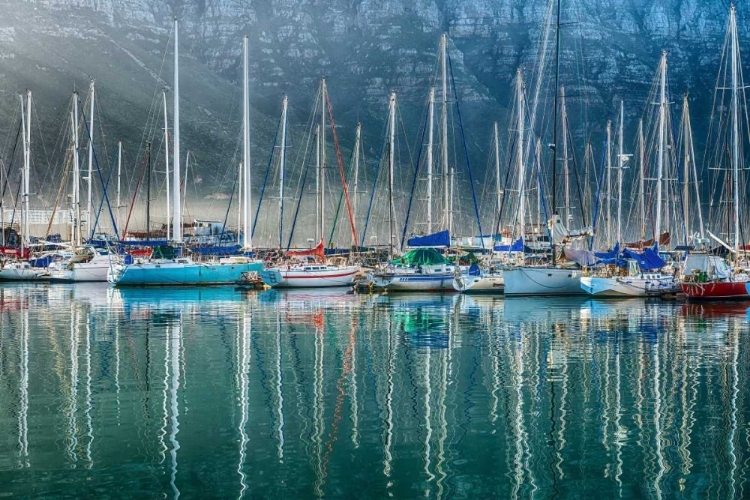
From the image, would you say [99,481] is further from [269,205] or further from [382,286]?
[269,205]

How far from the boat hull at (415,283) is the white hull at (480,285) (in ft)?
3.48

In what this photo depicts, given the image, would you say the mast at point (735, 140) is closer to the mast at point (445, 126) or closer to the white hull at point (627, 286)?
the white hull at point (627, 286)

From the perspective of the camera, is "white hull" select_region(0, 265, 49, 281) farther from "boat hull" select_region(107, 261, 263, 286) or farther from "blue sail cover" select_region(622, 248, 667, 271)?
A: "blue sail cover" select_region(622, 248, 667, 271)

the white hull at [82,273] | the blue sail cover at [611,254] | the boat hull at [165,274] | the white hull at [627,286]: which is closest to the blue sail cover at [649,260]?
the white hull at [627,286]

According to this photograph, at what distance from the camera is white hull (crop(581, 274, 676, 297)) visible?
5172cm

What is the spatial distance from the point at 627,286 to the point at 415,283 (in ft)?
37.1

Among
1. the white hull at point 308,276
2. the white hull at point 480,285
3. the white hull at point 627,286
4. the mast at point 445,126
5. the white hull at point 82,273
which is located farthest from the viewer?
the white hull at point 82,273

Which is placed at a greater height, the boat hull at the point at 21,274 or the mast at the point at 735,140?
the mast at the point at 735,140

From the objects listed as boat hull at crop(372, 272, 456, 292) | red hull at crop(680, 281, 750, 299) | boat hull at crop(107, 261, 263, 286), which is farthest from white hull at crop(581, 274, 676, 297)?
boat hull at crop(107, 261, 263, 286)

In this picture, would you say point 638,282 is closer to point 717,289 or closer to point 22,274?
point 717,289

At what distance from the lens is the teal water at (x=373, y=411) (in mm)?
14305

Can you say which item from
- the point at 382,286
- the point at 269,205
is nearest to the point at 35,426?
the point at 382,286

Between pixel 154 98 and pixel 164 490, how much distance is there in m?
167

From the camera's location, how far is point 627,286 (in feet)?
173
